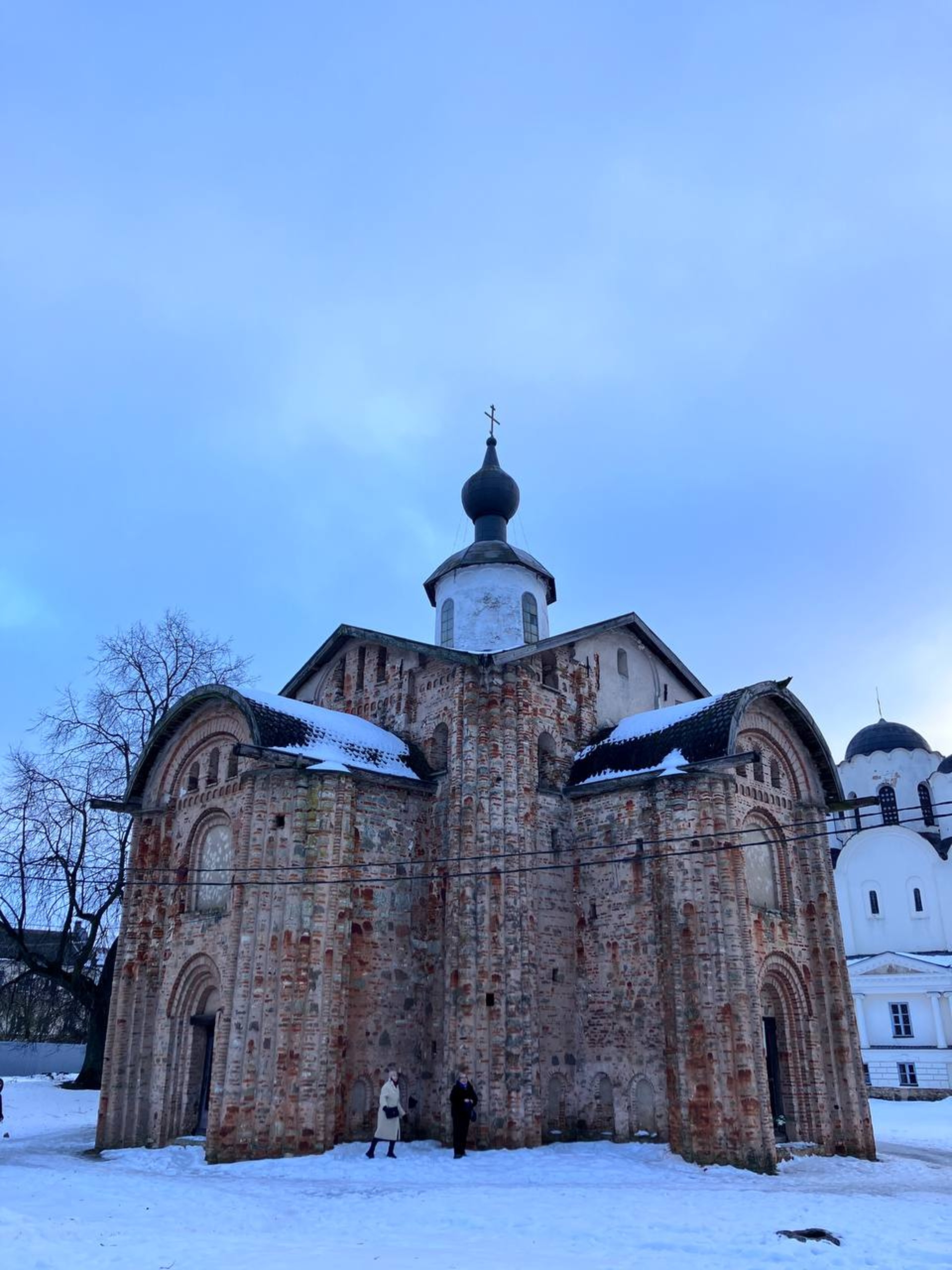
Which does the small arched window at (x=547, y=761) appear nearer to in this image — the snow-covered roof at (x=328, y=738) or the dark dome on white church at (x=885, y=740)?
the snow-covered roof at (x=328, y=738)

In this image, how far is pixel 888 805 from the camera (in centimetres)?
3609

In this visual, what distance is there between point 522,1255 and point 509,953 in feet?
21.5

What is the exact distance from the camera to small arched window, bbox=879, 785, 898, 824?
116 ft

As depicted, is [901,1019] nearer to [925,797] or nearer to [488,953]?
[925,797]

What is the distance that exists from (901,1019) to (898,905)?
5.32 meters

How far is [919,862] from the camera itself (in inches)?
1284

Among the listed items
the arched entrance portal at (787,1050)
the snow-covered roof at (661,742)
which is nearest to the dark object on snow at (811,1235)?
the arched entrance portal at (787,1050)

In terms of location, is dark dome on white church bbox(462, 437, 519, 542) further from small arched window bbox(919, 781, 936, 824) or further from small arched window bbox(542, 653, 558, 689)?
small arched window bbox(919, 781, 936, 824)

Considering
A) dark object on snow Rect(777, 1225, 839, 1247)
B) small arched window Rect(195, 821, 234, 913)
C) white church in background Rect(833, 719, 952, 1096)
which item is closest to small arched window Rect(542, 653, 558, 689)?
small arched window Rect(195, 821, 234, 913)

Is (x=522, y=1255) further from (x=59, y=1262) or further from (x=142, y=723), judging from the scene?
(x=142, y=723)

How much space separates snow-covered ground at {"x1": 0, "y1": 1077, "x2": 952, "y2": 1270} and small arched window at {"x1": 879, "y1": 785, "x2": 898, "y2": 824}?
71.5ft

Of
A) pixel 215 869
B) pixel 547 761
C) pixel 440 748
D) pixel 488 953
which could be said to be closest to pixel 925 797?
pixel 547 761

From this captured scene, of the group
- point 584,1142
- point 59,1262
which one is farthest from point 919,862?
point 59,1262

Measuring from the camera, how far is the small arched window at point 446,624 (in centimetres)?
1981
